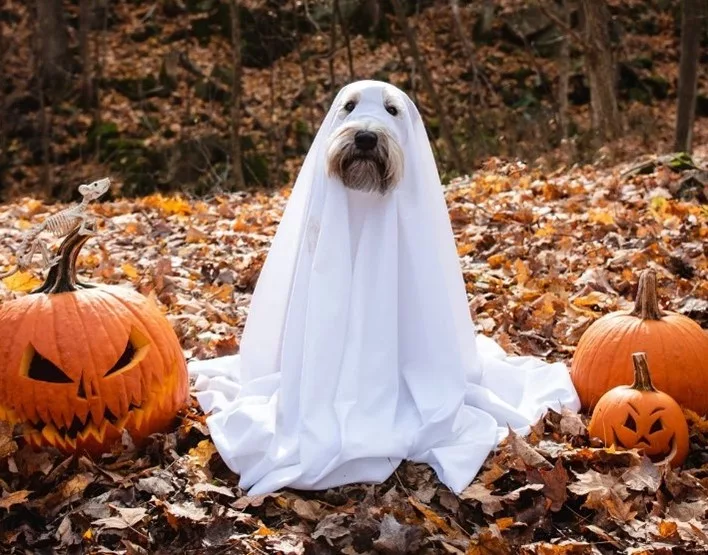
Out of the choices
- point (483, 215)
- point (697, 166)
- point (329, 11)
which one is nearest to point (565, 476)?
point (483, 215)

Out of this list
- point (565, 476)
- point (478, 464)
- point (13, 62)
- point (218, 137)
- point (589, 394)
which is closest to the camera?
point (565, 476)

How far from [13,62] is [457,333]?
17.6 metres

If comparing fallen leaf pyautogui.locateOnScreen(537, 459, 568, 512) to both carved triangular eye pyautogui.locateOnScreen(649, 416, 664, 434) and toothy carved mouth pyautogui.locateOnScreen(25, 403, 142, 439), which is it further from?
toothy carved mouth pyautogui.locateOnScreen(25, 403, 142, 439)

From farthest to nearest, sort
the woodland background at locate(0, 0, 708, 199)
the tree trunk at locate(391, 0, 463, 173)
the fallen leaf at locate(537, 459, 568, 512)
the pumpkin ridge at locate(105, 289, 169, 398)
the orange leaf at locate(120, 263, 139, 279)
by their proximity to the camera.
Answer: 1. the woodland background at locate(0, 0, 708, 199)
2. the tree trunk at locate(391, 0, 463, 173)
3. the orange leaf at locate(120, 263, 139, 279)
4. the pumpkin ridge at locate(105, 289, 169, 398)
5. the fallen leaf at locate(537, 459, 568, 512)

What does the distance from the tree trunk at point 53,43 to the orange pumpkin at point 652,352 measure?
54.9ft

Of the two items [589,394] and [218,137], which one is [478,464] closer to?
[589,394]

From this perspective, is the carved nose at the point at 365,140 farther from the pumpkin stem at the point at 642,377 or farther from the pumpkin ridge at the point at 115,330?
the pumpkin stem at the point at 642,377

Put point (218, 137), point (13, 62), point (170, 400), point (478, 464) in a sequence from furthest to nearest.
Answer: point (13, 62) < point (218, 137) < point (170, 400) < point (478, 464)

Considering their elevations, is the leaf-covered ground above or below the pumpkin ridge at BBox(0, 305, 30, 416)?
below

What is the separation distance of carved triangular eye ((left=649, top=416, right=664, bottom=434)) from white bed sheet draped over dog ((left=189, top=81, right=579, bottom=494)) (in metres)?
0.53

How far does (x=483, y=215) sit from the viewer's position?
7.90 m

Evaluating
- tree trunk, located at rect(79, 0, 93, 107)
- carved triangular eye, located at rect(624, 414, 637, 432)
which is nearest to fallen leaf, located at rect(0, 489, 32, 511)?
carved triangular eye, located at rect(624, 414, 637, 432)

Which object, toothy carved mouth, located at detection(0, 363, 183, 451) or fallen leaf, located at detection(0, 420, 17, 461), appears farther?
toothy carved mouth, located at detection(0, 363, 183, 451)

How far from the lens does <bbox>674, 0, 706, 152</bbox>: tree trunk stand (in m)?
11.7
